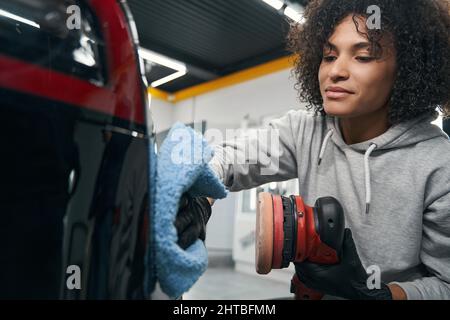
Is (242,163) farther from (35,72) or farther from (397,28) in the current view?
(35,72)

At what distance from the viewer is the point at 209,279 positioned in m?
2.81

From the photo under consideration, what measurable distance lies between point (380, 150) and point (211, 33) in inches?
121

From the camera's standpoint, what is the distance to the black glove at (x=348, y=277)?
74cm

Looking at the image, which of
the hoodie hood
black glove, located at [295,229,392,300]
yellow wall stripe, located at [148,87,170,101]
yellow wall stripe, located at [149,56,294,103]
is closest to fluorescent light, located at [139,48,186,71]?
yellow wall stripe, located at [149,56,294,103]

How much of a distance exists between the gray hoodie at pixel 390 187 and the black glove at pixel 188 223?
35 centimetres

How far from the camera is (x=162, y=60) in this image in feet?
13.5

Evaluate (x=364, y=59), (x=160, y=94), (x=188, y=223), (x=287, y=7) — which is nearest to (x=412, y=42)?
(x=364, y=59)

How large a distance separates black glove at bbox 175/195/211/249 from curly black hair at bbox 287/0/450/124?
0.65 metres

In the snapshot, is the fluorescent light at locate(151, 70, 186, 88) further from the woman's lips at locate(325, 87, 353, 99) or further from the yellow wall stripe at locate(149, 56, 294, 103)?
the woman's lips at locate(325, 87, 353, 99)

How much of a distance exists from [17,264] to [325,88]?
2.57 ft

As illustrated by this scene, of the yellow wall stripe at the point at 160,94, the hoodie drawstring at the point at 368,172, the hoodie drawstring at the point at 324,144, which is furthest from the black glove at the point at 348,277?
the yellow wall stripe at the point at 160,94

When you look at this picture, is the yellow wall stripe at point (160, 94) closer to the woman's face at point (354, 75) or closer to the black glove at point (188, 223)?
the woman's face at point (354, 75)

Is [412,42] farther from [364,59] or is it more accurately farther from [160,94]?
[160,94]

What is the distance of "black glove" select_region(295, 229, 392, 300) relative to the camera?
0.74m
